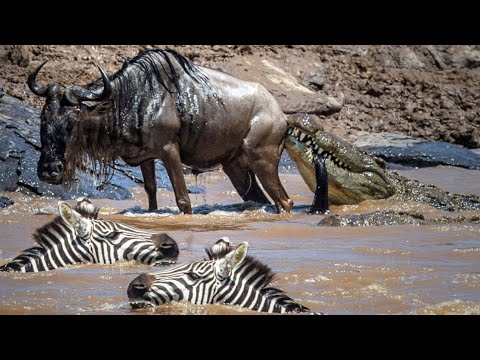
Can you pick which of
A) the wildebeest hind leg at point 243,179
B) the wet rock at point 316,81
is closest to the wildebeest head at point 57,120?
the wildebeest hind leg at point 243,179

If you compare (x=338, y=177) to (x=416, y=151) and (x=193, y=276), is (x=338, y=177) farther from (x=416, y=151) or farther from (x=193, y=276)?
(x=193, y=276)

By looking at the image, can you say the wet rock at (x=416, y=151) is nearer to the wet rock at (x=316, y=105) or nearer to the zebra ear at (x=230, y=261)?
the wet rock at (x=316, y=105)

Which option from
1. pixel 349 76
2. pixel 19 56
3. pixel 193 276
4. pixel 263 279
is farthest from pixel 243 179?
pixel 349 76

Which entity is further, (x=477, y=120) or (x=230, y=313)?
(x=477, y=120)

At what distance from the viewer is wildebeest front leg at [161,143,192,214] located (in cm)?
1248

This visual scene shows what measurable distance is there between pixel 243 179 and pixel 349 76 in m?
7.81

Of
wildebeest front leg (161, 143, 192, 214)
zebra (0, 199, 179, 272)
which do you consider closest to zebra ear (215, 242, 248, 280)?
zebra (0, 199, 179, 272)

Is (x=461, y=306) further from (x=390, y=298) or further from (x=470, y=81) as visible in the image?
(x=470, y=81)

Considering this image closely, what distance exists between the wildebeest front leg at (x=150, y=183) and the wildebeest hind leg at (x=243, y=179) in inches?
35.6

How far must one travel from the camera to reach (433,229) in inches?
450

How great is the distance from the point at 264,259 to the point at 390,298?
177 cm

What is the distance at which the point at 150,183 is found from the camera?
12.9m

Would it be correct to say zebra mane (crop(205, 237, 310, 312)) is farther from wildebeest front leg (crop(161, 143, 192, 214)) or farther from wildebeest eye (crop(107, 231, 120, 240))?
wildebeest front leg (crop(161, 143, 192, 214))
